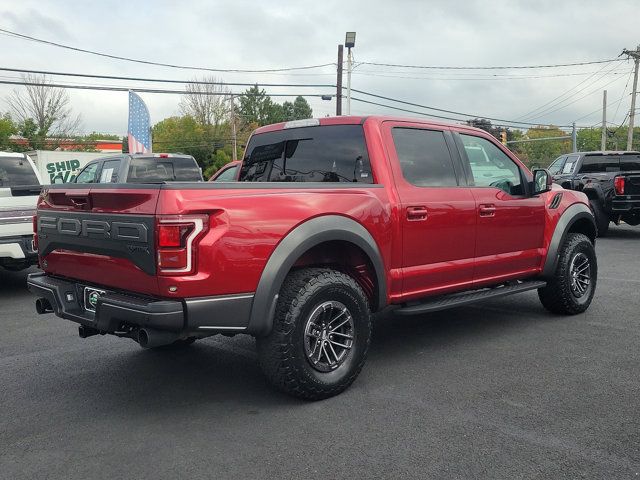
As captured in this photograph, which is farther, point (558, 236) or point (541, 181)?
point (558, 236)

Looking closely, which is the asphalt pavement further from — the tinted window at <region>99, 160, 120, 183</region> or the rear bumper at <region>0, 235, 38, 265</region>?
the tinted window at <region>99, 160, 120, 183</region>

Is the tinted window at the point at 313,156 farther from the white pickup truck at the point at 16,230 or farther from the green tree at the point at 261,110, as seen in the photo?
the green tree at the point at 261,110

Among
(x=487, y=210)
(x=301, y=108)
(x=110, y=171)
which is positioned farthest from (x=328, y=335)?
(x=301, y=108)

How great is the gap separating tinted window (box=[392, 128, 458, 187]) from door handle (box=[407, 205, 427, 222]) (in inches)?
8.4

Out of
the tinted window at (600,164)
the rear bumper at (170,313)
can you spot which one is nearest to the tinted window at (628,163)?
the tinted window at (600,164)

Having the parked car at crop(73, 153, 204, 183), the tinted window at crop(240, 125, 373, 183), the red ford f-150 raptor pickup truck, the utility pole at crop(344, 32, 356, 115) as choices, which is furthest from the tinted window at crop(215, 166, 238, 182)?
the utility pole at crop(344, 32, 356, 115)

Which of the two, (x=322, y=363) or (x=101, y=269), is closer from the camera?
(x=101, y=269)

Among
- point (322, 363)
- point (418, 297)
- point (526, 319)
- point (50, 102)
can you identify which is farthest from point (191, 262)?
point (50, 102)

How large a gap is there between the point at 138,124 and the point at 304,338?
21660 mm

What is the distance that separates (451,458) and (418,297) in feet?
5.49

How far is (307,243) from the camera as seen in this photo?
11.8ft

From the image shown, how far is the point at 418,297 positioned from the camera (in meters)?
4.48

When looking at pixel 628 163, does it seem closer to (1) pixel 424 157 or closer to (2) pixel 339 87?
(1) pixel 424 157

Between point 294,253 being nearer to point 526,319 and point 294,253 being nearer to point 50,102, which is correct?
point 526,319
